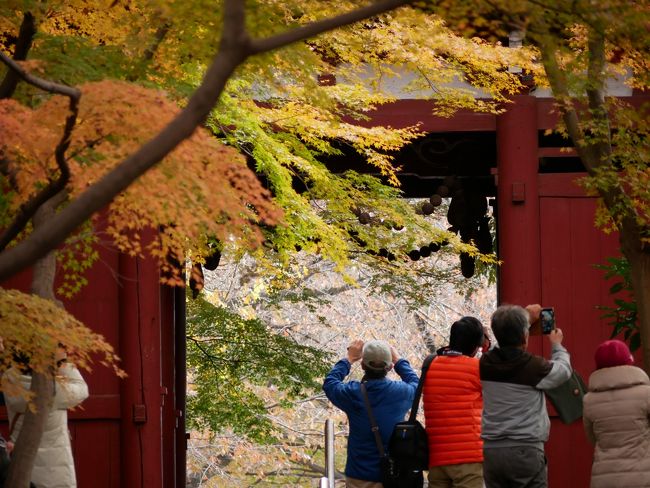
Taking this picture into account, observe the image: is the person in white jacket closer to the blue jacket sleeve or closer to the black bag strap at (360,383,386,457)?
the blue jacket sleeve

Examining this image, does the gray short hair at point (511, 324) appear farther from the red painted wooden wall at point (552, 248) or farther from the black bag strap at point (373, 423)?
the red painted wooden wall at point (552, 248)

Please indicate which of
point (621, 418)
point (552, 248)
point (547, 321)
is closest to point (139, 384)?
point (552, 248)

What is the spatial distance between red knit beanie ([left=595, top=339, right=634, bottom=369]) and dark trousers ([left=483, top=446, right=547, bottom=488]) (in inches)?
24.0

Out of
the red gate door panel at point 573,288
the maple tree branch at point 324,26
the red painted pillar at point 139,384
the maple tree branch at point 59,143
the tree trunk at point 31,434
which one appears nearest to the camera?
the maple tree branch at point 324,26

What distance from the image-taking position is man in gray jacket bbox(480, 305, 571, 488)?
6734 mm

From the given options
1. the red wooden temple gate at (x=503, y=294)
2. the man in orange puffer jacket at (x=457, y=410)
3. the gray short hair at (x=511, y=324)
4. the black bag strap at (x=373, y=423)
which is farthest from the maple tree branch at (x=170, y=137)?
the red wooden temple gate at (x=503, y=294)

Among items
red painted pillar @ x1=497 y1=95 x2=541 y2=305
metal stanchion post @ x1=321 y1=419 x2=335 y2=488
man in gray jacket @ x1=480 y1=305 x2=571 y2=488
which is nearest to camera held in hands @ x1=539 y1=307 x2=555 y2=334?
man in gray jacket @ x1=480 y1=305 x2=571 y2=488

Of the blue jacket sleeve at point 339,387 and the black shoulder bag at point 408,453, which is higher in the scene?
the blue jacket sleeve at point 339,387

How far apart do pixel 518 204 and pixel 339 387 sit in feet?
15.4

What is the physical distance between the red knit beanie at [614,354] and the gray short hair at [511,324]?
16.2 inches

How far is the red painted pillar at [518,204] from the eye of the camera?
38.1 ft

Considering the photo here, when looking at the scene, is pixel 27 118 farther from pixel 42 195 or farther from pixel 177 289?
pixel 177 289

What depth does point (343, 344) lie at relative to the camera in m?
26.5

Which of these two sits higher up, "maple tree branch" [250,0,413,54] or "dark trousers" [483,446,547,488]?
"maple tree branch" [250,0,413,54]
